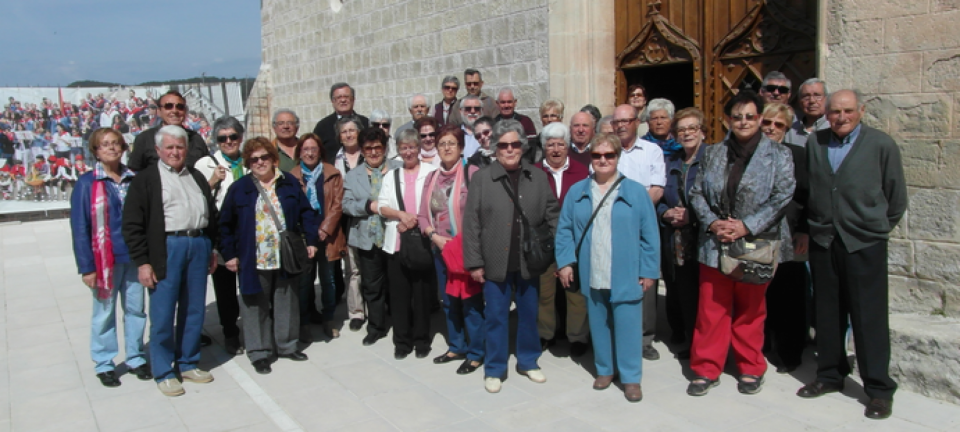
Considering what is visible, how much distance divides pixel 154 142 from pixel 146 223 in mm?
1266

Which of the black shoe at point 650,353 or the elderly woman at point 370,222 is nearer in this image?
the black shoe at point 650,353

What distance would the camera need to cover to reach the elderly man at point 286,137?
5.97 meters

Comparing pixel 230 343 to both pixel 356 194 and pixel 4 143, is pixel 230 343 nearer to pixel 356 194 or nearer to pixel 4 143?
pixel 356 194

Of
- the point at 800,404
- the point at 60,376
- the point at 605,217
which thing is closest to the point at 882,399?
the point at 800,404

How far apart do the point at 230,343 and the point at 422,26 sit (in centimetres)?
627

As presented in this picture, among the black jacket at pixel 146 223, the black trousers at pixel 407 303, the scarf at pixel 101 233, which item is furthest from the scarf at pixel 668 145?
the scarf at pixel 101 233

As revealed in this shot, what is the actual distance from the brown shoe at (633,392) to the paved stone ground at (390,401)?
1.8 inches

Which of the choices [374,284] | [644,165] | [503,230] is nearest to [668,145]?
[644,165]

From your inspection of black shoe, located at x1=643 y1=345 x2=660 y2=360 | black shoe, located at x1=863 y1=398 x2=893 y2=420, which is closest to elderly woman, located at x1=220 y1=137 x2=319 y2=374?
black shoe, located at x1=643 y1=345 x2=660 y2=360

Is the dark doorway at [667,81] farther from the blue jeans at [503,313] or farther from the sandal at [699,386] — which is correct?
the sandal at [699,386]

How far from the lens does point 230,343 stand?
18.1 ft

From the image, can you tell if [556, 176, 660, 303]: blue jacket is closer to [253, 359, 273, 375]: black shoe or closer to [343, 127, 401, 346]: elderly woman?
[343, 127, 401, 346]: elderly woman

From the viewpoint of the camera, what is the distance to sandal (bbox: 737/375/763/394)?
426 cm

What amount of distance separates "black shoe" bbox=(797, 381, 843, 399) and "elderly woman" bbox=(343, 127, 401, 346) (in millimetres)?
3029
